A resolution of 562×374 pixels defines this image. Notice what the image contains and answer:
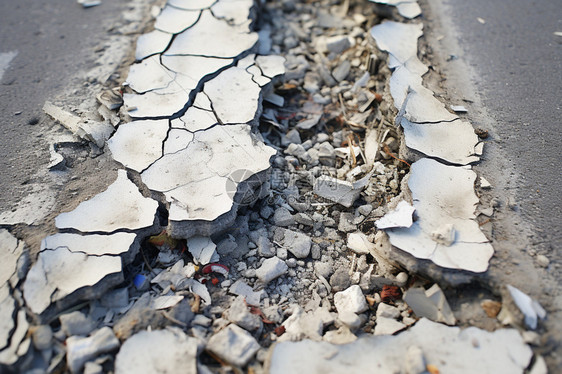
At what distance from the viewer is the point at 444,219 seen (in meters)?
2.12

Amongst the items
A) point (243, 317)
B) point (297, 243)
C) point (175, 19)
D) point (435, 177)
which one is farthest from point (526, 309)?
point (175, 19)

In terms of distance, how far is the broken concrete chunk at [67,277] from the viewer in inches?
71.6

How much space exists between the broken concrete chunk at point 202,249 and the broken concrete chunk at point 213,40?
4.93 ft

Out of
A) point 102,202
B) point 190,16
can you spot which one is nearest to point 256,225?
point 102,202

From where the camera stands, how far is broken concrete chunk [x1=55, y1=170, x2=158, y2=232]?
Answer: 2.08 metres

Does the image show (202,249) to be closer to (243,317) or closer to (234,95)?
(243,317)

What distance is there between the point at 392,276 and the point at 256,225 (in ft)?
2.52

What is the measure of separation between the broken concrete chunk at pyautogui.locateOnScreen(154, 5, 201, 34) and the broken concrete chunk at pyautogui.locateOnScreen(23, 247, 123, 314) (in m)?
2.02

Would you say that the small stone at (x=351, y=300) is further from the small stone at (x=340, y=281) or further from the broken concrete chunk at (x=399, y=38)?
the broken concrete chunk at (x=399, y=38)

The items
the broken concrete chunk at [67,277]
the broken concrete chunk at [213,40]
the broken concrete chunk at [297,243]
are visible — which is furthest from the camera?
the broken concrete chunk at [213,40]

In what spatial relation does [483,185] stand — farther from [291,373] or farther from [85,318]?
[85,318]

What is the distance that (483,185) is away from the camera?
7.43 feet

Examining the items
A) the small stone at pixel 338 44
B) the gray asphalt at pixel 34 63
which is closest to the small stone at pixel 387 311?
the gray asphalt at pixel 34 63

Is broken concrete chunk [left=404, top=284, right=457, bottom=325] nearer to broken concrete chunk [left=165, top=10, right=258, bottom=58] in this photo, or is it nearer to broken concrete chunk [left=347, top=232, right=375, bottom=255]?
broken concrete chunk [left=347, top=232, right=375, bottom=255]
